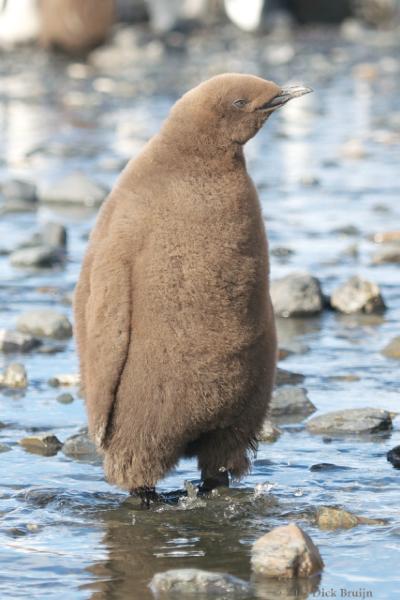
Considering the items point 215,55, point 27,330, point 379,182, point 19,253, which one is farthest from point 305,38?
point 27,330

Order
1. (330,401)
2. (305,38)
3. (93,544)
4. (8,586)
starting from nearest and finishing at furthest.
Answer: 1. (8,586)
2. (93,544)
3. (330,401)
4. (305,38)

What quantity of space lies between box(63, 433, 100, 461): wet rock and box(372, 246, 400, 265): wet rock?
358 cm

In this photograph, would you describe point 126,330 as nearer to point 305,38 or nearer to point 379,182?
point 379,182

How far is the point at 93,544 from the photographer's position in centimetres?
415

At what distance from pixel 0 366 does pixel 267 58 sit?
15225 millimetres

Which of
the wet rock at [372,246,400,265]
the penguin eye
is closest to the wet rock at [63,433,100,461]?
the penguin eye

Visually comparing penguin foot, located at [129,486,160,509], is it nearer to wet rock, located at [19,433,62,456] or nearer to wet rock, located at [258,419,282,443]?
wet rock, located at [19,433,62,456]

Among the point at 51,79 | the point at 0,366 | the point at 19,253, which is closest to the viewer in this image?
the point at 0,366

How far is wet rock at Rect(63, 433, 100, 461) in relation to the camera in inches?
198

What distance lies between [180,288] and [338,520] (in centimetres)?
80

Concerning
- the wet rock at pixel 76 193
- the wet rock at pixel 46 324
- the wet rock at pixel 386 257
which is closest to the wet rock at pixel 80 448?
the wet rock at pixel 46 324

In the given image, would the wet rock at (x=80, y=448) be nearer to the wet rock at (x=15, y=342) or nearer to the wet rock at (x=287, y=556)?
the wet rock at (x=287, y=556)

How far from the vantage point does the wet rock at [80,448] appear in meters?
5.04

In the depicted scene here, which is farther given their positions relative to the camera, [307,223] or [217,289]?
[307,223]
